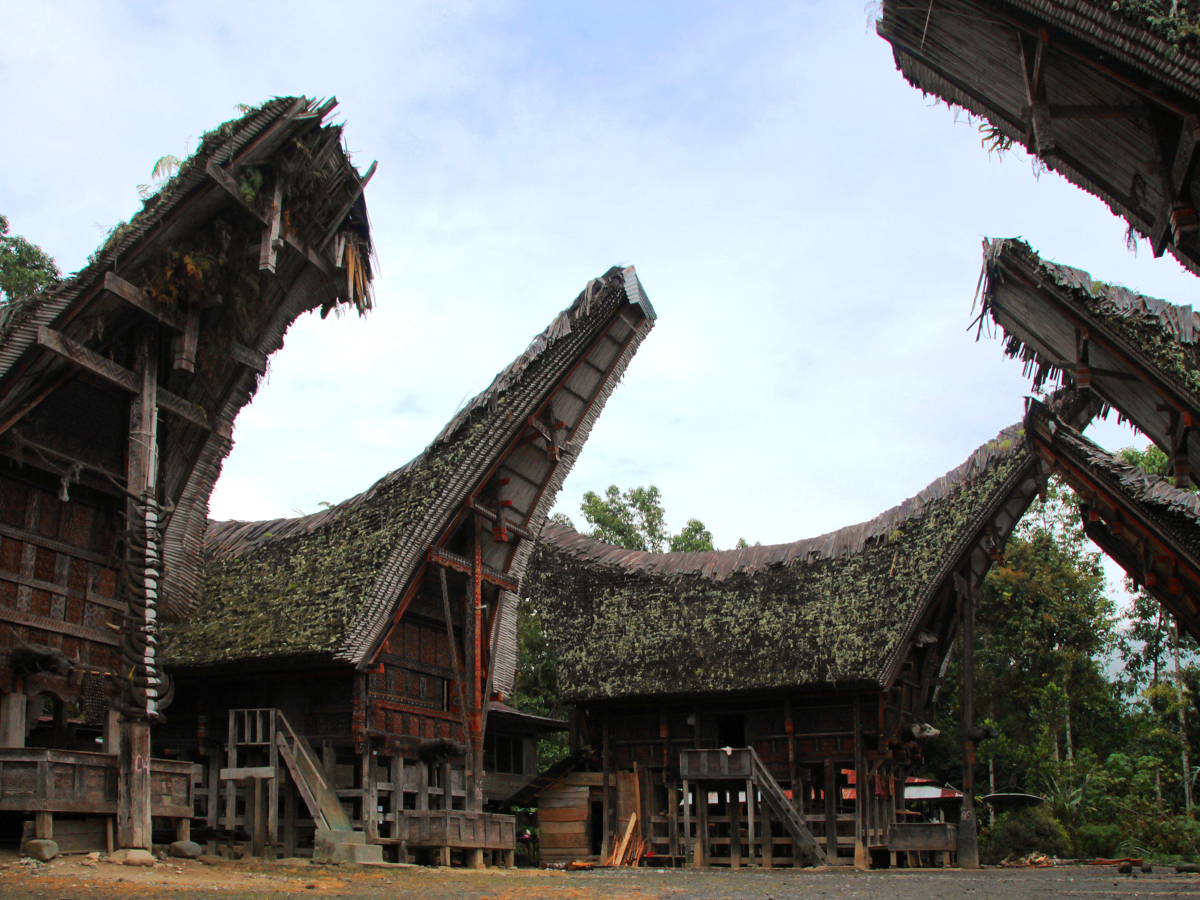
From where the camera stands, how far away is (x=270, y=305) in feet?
44.4

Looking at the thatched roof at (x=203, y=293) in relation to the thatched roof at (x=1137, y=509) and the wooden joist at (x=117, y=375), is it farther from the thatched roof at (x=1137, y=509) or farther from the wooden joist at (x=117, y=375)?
the thatched roof at (x=1137, y=509)

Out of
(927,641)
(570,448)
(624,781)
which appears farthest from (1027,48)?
(624,781)

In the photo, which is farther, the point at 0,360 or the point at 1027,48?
the point at 0,360

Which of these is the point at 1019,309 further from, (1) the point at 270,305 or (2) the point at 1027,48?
(1) the point at 270,305

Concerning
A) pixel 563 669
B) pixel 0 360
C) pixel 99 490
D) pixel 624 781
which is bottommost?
pixel 624 781

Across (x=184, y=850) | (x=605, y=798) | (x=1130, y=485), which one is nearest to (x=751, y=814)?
(x=605, y=798)

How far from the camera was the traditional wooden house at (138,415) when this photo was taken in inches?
450

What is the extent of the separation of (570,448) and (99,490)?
9014 mm

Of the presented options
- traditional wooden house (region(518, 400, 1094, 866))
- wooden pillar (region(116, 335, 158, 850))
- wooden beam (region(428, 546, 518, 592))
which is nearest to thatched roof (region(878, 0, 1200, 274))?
wooden pillar (region(116, 335, 158, 850))

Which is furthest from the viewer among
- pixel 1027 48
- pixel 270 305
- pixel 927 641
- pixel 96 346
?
pixel 927 641

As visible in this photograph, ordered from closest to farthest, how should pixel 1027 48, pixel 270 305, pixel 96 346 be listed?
pixel 1027 48 → pixel 96 346 → pixel 270 305

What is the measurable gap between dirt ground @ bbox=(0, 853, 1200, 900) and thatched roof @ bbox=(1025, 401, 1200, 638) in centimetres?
351

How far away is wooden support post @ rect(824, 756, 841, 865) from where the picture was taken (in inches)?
911

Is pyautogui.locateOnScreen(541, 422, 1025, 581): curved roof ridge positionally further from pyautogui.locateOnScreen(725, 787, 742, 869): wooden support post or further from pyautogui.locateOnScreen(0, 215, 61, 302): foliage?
pyautogui.locateOnScreen(0, 215, 61, 302): foliage
